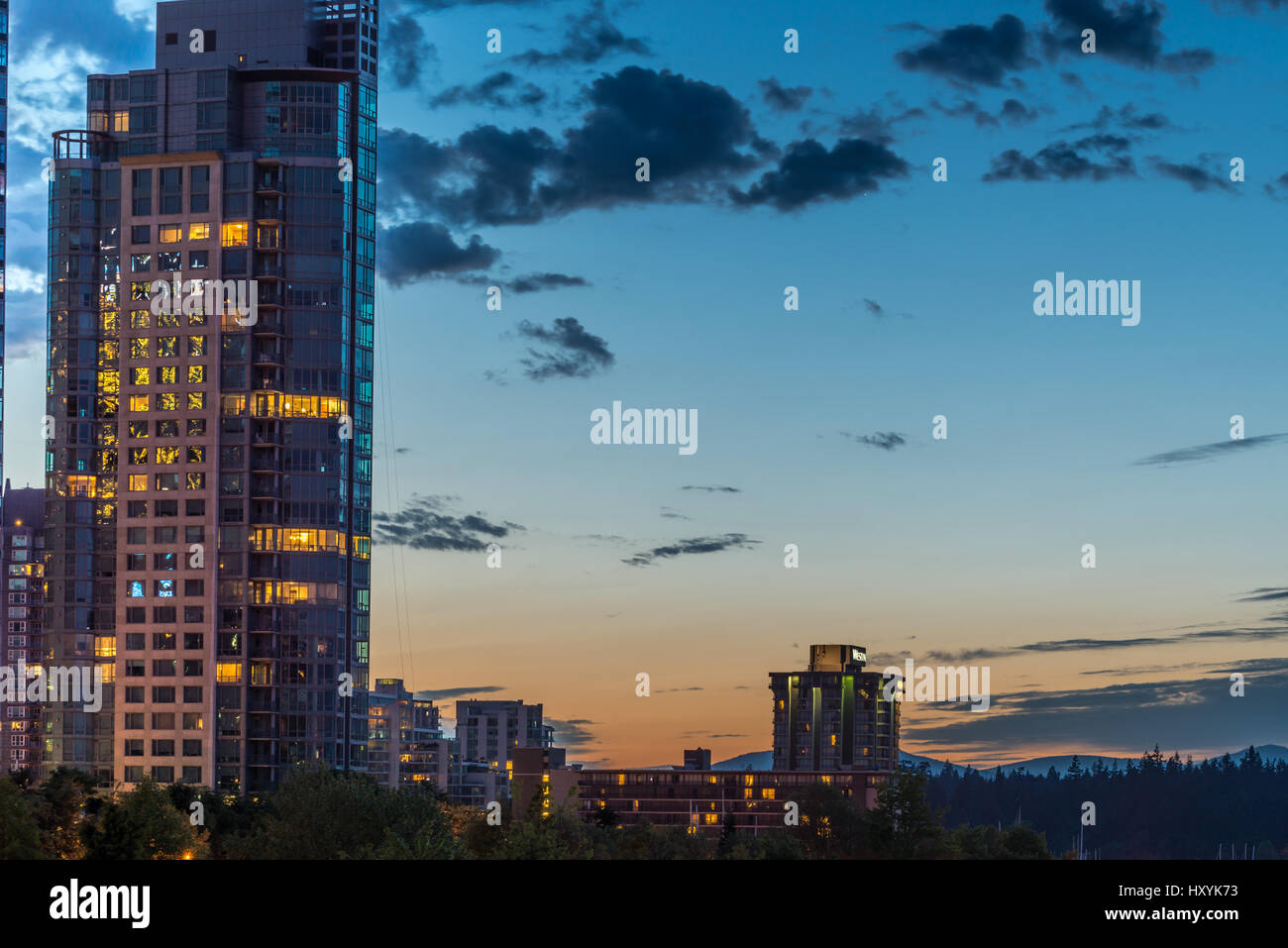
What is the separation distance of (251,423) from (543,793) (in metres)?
58.3

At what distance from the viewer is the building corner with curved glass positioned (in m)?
168

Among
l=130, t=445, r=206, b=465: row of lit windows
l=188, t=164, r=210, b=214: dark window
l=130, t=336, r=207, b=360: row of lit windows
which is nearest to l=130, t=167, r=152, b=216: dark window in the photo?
l=188, t=164, r=210, b=214: dark window

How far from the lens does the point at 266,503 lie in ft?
560

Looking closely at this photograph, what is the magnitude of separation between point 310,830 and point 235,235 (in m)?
80.5

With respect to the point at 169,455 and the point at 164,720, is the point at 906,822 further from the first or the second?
the point at 169,455

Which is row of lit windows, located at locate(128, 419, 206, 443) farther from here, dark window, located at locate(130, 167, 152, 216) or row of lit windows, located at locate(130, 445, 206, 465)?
dark window, located at locate(130, 167, 152, 216)

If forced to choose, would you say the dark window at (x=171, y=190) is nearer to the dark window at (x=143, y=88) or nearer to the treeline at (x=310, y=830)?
the dark window at (x=143, y=88)

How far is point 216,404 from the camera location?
563 ft

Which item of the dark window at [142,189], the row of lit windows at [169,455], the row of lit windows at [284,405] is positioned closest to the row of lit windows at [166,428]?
the row of lit windows at [169,455]

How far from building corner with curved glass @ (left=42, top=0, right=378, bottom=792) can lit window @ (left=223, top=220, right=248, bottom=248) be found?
213 millimetres

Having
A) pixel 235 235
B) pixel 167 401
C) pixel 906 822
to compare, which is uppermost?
pixel 235 235

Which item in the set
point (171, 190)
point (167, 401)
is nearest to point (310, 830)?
point (167, 401)

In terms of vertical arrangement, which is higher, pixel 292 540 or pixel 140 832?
pixel 292 540
